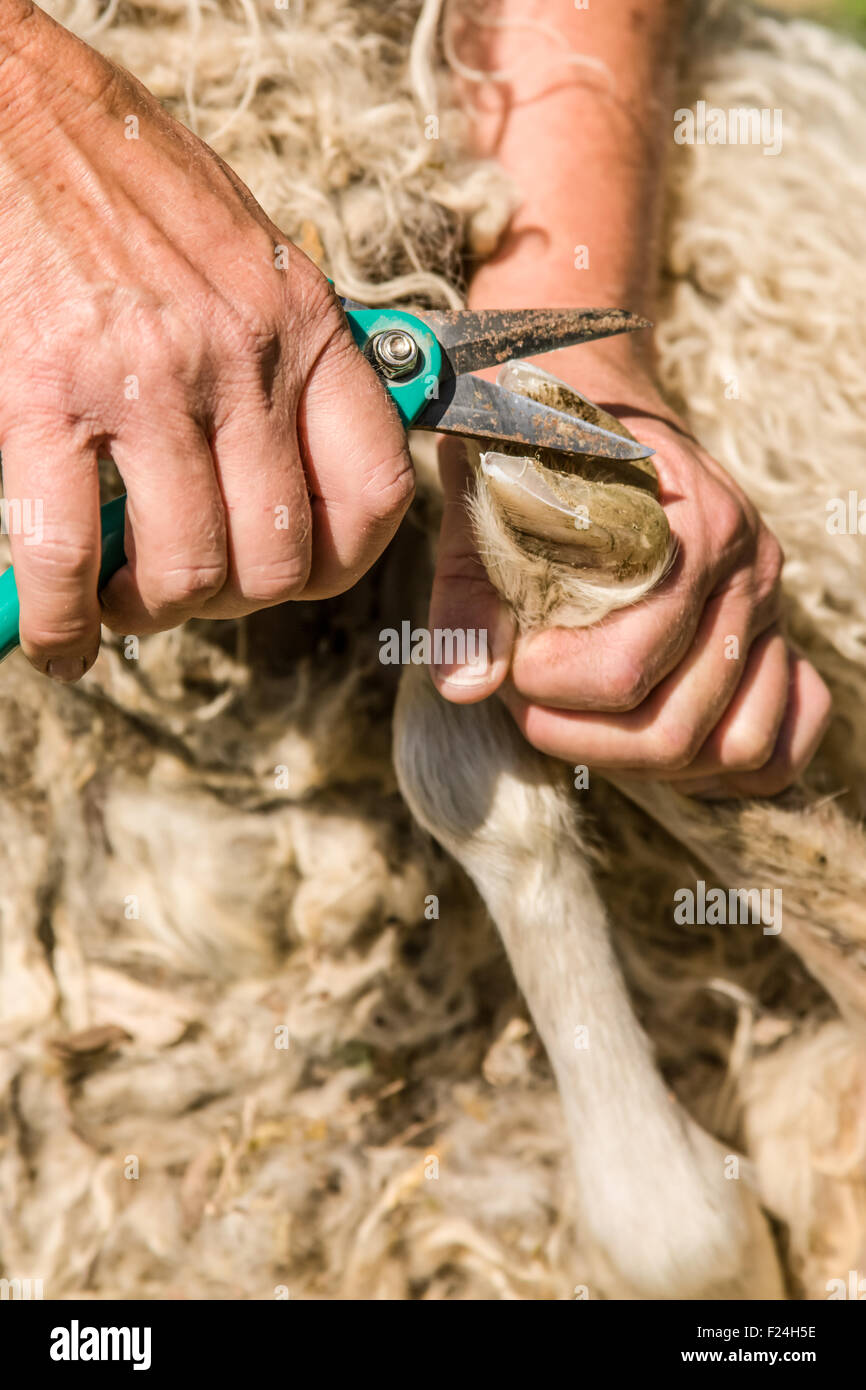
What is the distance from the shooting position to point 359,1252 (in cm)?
104

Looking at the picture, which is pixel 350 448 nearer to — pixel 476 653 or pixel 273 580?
pixel 273 580

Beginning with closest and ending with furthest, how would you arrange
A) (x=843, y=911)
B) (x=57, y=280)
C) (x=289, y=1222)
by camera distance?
(x=57, y=280) < (x=843, y=911) < (x=289, y=1222)

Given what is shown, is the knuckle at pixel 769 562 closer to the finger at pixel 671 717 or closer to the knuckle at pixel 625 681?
the finger at pixel 671 717

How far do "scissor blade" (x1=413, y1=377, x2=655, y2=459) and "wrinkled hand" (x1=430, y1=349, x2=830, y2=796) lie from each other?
0.11 m

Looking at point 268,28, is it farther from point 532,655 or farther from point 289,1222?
point 289,1222

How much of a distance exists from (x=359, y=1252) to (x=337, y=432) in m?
0.78

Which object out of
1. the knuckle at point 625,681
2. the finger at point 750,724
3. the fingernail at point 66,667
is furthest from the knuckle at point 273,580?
the finger at point 750,724

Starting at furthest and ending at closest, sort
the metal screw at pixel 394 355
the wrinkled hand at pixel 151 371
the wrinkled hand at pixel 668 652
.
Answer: the wrinkled hand at pixel 668 652
the metal screw at pixel 394 355
the wrinkled hand at pixel 151 371

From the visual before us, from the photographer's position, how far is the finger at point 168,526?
58cm

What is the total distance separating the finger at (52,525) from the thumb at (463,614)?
0.26 meters

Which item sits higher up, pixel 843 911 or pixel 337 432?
pixel 337 432

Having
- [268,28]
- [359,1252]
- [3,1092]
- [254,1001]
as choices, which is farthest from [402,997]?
[268,28]
